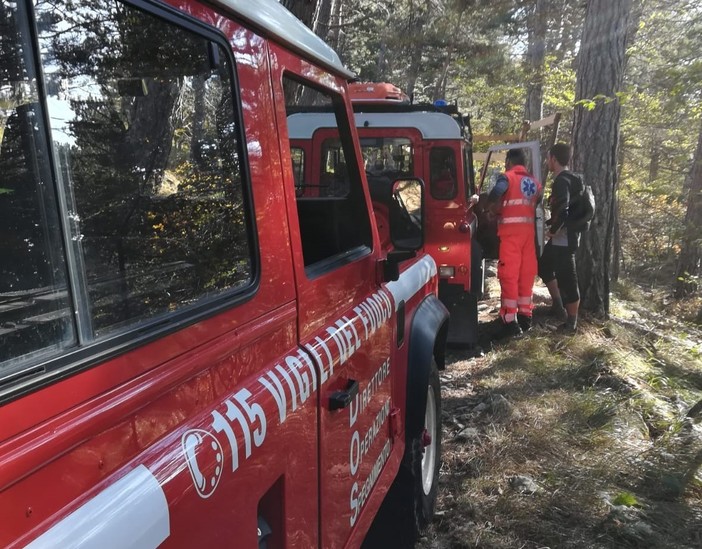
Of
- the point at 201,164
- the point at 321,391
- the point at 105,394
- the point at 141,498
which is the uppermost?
the point at 201,164

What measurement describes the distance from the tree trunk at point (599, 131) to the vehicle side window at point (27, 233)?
23.7 ft

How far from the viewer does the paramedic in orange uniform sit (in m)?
6.51

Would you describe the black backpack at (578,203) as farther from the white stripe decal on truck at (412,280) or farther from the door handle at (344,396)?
the door handle at (344,396)

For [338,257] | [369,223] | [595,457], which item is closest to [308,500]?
[338,257]

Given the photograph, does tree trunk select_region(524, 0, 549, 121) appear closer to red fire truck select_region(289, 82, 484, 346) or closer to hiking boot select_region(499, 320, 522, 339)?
red fire truck select_region(289, 82, 484, 346)

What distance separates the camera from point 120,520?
3.10 feet

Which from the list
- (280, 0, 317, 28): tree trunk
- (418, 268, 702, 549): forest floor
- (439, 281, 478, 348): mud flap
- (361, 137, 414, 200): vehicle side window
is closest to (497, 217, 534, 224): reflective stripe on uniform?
(439, 281, 478, 348): mud flap

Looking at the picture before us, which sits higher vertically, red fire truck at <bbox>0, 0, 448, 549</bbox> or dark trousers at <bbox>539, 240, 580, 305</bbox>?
red fire truck at <bbox>0, 0, 448, 549</bbox>

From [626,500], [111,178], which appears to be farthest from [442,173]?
[111,178]

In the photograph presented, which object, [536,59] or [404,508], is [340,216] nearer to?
[404,508]

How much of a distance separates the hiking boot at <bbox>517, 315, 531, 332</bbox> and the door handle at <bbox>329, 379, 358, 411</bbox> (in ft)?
17.0

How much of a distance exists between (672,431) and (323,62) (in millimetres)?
3748

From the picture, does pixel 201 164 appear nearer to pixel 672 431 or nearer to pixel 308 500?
pixel 308 500

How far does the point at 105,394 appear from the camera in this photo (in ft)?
3.32
